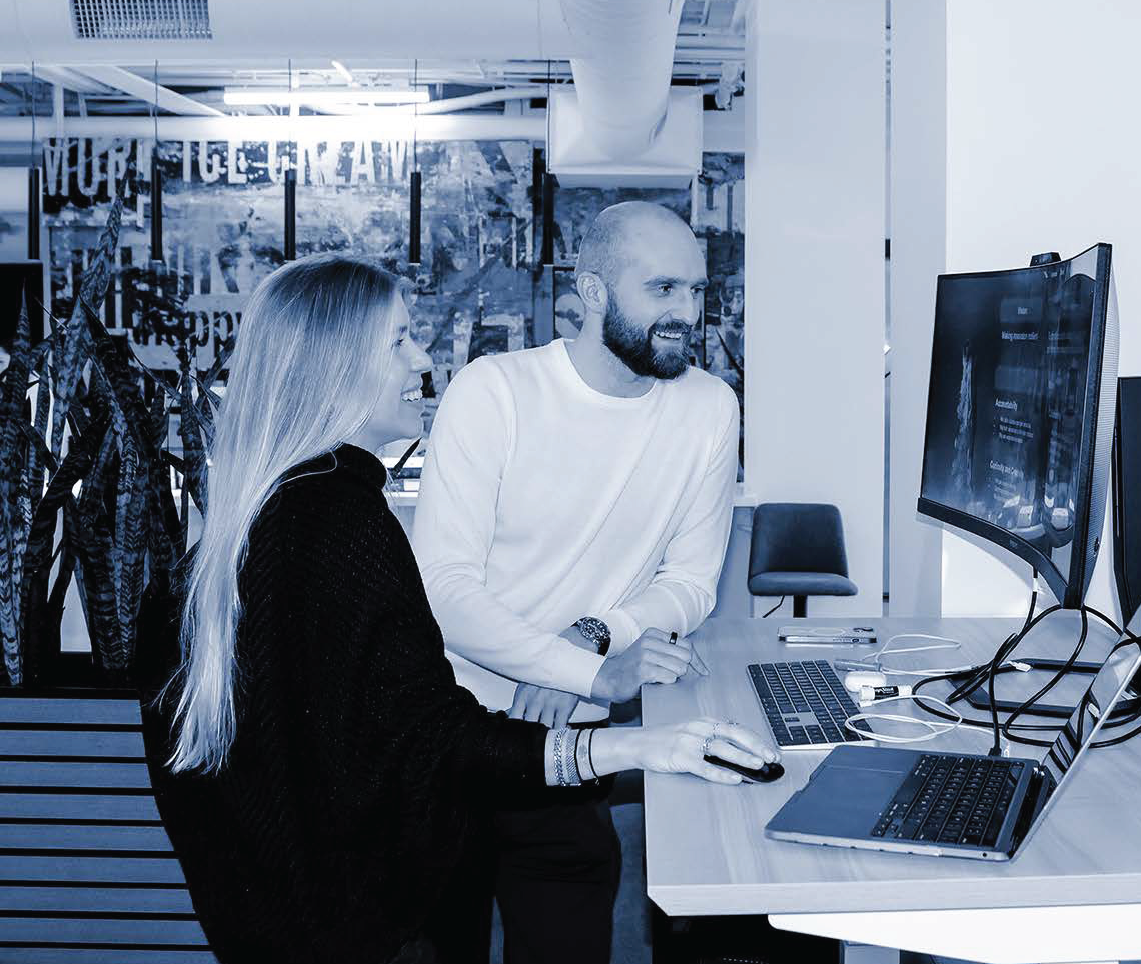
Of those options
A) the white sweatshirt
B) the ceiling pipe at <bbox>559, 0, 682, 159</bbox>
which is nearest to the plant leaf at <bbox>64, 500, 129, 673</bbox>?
the white sweatshirt

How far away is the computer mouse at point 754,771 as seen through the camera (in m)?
1.25

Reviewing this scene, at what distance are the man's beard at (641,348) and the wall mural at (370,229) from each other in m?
5.98

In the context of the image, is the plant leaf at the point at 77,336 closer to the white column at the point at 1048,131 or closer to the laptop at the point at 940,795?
the white column at the point at 1048,131

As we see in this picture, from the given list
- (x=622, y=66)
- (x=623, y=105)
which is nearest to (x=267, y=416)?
(x=622, y=66)

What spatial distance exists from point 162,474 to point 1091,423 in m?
1.91

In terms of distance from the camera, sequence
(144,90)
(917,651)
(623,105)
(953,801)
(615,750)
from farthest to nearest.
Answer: (144,90) → (623,105) → (917,651) → (615,750) → (953,801)

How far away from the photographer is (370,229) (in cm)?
812

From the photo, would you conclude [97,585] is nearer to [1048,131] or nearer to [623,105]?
[1048,131]

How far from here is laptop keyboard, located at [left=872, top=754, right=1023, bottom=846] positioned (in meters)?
1.07

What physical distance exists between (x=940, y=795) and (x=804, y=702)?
1.32 ft

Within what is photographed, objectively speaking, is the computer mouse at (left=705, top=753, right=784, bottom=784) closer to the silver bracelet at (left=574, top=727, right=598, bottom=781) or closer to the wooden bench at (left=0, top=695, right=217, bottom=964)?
the silver bracelet at (left=574, top=727, right=598, bottom=781)

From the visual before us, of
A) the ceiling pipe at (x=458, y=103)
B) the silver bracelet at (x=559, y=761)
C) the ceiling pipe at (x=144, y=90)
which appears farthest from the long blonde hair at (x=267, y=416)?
the ceiling pipe at (x=458, y=103)

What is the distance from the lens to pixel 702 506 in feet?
7.19

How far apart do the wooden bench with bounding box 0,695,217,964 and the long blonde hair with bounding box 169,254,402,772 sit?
3.92 ft
